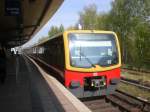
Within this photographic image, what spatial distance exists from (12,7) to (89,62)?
23.4 ft

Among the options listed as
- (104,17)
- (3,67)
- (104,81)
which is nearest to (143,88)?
(104,81)

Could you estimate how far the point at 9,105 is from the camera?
34.8 ft

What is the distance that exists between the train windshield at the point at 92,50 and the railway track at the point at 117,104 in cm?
143

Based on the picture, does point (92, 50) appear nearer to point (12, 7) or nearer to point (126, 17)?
point (12, 7)

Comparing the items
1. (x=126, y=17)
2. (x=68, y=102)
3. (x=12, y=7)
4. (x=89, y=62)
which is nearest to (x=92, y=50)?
(x=89, y=62)

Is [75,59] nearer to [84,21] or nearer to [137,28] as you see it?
[137,28]

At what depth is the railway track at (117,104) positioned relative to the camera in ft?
41.1

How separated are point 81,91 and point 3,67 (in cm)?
511

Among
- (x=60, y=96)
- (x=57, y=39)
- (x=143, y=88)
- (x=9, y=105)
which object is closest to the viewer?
(x=9, y=105)

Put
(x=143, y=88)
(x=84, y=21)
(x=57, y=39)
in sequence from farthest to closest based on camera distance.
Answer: (x=84, y=21), (x=143, y=88), (x=57, y=39)

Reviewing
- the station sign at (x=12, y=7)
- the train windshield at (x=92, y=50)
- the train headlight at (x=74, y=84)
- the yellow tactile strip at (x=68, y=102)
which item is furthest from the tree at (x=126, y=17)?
the yellow tactile strip at (x=68, y=102)

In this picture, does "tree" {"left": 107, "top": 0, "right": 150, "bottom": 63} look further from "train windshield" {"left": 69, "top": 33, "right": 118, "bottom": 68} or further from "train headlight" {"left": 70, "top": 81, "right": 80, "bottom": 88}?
"train headlight" {"left": 70, "top": 81, "right": 80, "bottom": 88}

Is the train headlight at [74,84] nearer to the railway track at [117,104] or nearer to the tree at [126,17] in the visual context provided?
the railway track at [117,104]

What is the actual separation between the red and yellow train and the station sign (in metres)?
5.40
